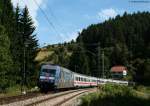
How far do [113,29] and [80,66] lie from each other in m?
29.3

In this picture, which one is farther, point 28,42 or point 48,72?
point 28,42

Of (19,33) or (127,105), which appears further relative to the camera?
(19,33)

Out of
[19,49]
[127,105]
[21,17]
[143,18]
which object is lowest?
[127,105]

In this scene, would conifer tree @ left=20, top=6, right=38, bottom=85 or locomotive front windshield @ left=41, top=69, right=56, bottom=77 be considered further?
conifer tree @ left=20, top=6, right=38, bottom=85

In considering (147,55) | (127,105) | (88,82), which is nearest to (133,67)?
(147,55)

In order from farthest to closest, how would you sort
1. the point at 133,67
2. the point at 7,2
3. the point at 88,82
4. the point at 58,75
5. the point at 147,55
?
1. the point at 133,67
2. the point at 147,55
3. the point at 88,82
4. the point at 7,2
5. the point at 58,75

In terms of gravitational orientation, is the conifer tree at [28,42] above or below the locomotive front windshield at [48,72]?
above

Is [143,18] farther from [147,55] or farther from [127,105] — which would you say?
[127,105]

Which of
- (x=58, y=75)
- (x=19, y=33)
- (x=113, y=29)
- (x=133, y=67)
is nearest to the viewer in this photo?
(x=58, y=75)

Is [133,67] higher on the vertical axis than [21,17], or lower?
lower

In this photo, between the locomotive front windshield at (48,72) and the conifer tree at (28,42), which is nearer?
the locomotive front windshield at (48,72)

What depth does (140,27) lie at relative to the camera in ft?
507

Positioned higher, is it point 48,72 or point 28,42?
point 28,42

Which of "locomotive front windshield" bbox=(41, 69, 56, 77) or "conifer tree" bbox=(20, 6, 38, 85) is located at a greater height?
"conifer tree" bbox=(20, 6, 38, 85)
